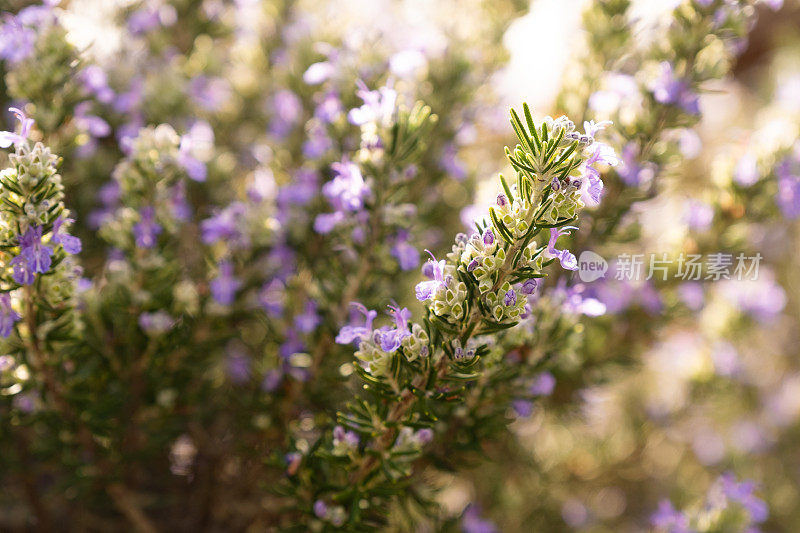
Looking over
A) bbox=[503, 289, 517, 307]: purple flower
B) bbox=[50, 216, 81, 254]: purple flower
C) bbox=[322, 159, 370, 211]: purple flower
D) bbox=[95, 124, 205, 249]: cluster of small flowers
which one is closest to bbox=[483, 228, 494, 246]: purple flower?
bbox=[503, 289, 517, 307]: purple flower

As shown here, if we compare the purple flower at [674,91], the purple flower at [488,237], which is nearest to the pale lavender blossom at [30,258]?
the purple flower at [488,237]

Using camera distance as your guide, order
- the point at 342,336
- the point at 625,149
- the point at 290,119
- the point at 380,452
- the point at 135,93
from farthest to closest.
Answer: the point at 290,119 → the point at 135,93 → the point at 625,149 → the point at 380,452 → the point at 342,336

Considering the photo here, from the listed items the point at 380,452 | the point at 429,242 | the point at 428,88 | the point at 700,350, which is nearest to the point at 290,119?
the point at 428,88

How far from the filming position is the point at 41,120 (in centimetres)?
220

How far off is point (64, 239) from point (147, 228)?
0.62m

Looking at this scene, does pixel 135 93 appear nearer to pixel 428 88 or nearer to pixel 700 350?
pixel 428 88

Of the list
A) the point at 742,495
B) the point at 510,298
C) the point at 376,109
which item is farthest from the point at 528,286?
the point at 742,495

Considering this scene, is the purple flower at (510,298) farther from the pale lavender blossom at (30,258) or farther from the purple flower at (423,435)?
the pale lavender blossom at (30,258)

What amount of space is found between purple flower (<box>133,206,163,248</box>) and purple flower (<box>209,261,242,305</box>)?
303 mm

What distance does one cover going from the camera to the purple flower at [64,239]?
1.58m

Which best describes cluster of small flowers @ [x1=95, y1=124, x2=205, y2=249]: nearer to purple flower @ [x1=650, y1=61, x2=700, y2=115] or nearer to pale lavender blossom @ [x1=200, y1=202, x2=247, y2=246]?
pale lavender blossom @ [x1=200, y1=202, x2=247, y2=246]

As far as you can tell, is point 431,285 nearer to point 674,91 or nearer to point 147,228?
point 147,228

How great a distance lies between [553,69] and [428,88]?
1570 millimetres

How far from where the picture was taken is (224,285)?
2426mm
